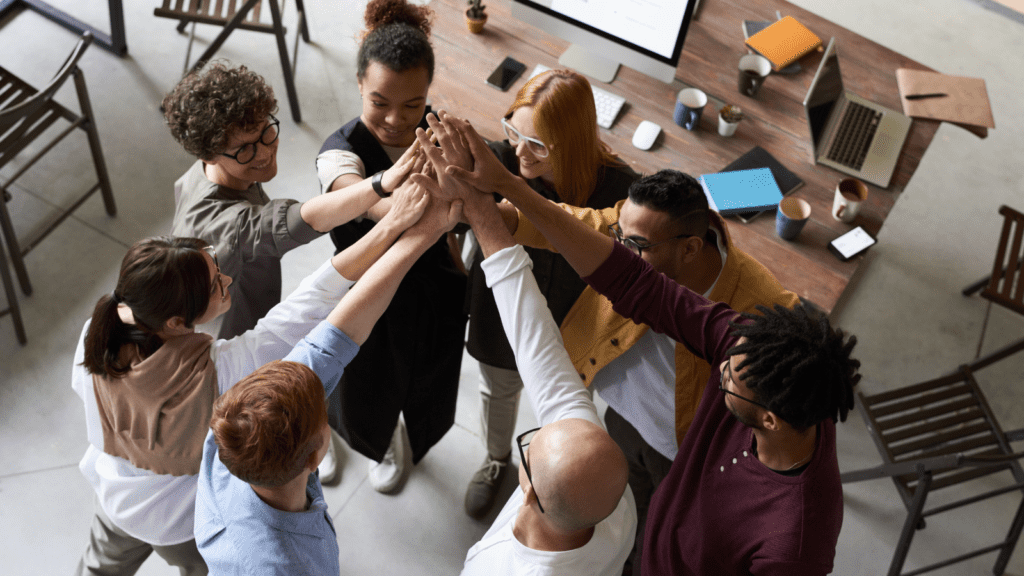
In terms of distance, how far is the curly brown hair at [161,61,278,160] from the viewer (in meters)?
1.87

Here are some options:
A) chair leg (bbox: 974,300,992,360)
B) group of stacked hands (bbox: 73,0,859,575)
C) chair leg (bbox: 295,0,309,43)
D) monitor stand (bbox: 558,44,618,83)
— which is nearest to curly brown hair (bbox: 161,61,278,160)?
group of stacked hands (bbox: 73,0,859,575)

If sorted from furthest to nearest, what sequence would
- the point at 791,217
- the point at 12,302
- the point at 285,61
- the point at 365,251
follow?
1. the point at 285,61
2. the point at 12,302
3. the point at 791,217
4. the point at 365,251

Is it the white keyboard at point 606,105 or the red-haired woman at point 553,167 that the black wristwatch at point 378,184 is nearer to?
the red-haired woman at point 553,167

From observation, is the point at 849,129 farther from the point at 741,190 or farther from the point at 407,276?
the point at 407,276

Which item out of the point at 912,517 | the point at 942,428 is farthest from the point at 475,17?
the point at 912,517

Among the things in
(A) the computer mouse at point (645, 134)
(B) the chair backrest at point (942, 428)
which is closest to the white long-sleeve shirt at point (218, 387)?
(A) the computer mouse at point (645, 134)

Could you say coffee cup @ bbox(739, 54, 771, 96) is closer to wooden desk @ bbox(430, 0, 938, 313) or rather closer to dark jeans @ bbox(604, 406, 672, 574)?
wooden desk @ bbox(430, 0, 938, 313)

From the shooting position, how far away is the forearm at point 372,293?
5.49 ft

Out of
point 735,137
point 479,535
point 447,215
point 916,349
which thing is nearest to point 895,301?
point 916,349

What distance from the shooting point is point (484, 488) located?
281 centimetres

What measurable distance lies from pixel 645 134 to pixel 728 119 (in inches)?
12.1

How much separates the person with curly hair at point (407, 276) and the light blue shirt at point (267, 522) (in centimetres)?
44

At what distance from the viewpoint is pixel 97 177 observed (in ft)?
11.8

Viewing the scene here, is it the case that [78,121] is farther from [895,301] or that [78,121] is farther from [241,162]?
[895,301]
